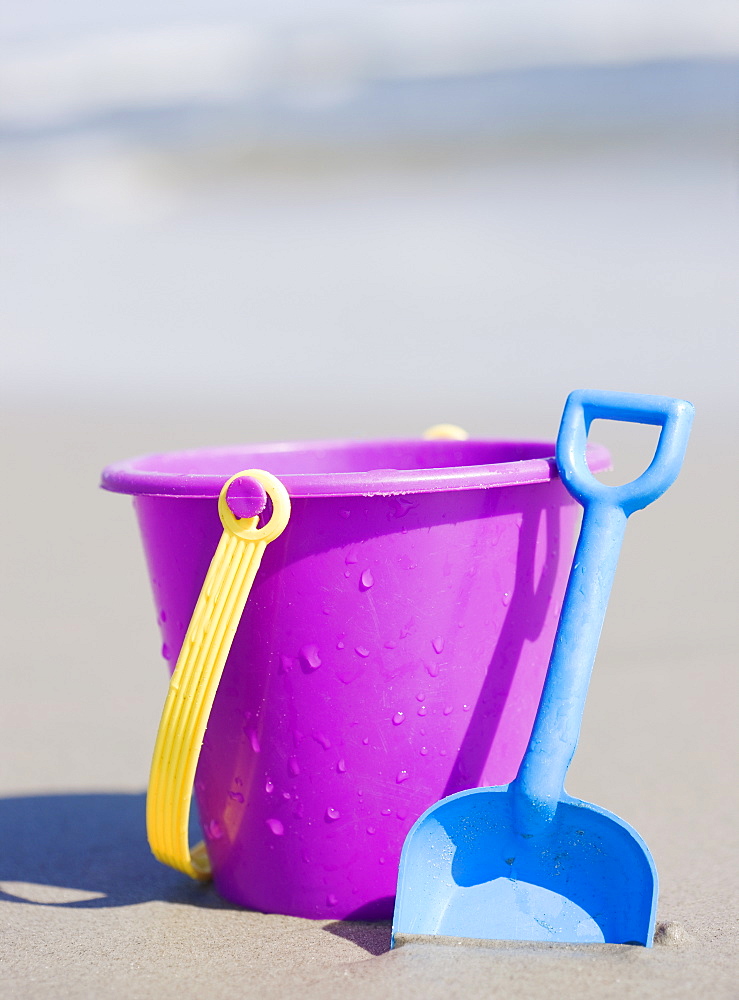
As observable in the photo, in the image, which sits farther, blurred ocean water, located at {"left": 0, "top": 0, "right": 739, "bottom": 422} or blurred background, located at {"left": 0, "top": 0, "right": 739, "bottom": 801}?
blurred ocean water, located at {"left": 0, "top": 0, "right": 739, "bottom": 422}

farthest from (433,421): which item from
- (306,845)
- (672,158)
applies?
(672,158)

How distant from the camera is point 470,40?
12.0 meters

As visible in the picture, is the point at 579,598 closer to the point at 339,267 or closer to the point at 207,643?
the point at 207,643

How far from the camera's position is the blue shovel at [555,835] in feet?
4.08

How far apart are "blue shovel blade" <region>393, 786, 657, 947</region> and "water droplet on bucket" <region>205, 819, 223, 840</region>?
11.8 inches

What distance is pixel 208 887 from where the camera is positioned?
5.04 feet

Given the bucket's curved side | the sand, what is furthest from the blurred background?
the bucket's curved side

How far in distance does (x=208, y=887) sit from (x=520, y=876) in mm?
489

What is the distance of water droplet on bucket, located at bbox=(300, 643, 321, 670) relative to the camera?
4.23 ft

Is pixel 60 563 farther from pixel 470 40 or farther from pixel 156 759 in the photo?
pixel 470 40

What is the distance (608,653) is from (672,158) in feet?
22.4

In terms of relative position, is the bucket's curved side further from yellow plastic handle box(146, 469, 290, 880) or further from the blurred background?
the blurred background

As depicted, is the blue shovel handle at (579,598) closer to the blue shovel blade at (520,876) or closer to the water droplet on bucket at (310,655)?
the blue shovel blade at (520,876)

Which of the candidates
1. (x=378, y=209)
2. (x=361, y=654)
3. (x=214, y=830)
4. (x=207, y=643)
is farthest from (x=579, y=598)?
(x=378, y=209)
